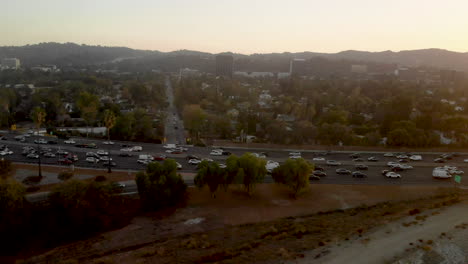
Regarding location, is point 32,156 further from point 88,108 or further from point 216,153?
point 88,108

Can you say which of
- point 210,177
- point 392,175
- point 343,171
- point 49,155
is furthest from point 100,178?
point 392,175

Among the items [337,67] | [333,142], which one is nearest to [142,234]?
[333,142]

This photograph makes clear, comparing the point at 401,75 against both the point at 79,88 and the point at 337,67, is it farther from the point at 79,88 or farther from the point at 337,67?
the point at 79,88

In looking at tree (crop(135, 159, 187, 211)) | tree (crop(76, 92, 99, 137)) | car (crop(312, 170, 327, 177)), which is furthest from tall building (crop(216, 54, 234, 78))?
tree (crop(135, 159, 187, 211))

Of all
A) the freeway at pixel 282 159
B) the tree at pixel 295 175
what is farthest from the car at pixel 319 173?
the tree at pixel 295 175

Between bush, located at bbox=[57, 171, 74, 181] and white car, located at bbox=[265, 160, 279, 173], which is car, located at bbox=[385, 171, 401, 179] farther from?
bush, located at bbox=[57, 171, 74, 181]
